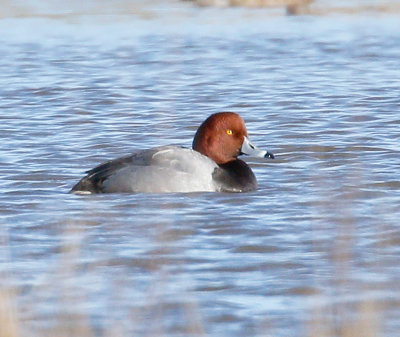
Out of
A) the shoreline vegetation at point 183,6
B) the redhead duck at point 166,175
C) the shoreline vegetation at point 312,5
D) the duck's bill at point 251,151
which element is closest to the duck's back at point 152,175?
the redhead duck at point 166,175

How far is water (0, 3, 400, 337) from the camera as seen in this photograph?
5.14 m

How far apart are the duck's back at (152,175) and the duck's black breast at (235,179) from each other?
Result: 0.07m

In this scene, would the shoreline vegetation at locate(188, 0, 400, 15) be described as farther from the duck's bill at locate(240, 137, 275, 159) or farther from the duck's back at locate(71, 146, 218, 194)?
the duck's back at locate(71, 146, 218, 194)

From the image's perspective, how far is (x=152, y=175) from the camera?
7.85 m

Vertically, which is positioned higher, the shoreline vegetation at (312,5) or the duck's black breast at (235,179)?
the duck's black breast at (235,179)

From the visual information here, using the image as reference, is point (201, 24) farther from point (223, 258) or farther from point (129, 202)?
point (223, 258)

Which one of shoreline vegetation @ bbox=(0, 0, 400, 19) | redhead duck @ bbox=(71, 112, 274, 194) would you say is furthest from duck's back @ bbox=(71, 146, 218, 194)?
shoreline vegetation @ bbox=(0, 0, 400, 19)

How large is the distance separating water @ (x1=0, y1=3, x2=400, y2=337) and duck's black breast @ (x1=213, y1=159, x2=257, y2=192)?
0.37 ft

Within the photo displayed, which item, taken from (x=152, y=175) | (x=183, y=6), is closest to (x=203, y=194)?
(x=152, y=175)

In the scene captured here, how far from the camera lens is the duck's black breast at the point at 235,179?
26.1ft

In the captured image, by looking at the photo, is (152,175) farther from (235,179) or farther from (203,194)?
(235,179)

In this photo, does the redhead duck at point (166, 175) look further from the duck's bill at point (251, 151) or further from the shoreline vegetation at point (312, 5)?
the shoreline vegetation at point (312, 5)

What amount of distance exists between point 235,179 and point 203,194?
26 centimetres

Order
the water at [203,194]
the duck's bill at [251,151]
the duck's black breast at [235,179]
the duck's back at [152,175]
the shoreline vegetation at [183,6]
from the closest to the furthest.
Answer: the water at [203,194] < the duck's back at [152,175] < the duck's black breast at [235,179] < the duck's bill at [251,151] < the shoreline vegetation at [183,6]
